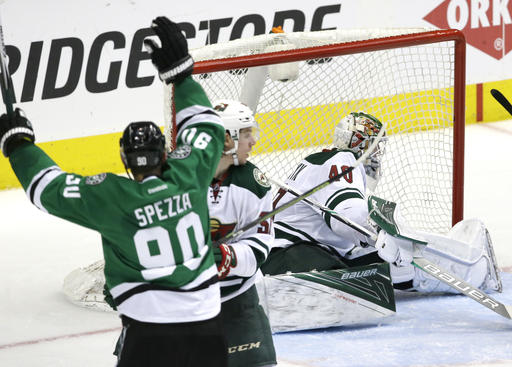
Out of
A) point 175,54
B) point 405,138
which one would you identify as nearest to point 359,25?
point 405,138

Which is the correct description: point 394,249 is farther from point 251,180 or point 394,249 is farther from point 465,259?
point 251,180

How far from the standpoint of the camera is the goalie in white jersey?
402cm

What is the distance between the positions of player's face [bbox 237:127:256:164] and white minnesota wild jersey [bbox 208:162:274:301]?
4 cm

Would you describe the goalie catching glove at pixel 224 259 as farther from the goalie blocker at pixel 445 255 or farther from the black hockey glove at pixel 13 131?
the goalie blocker at pixel 445 255

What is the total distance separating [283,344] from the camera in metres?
3.84

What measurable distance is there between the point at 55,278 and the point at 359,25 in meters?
3.05

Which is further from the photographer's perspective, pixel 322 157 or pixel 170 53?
pixel 322 157

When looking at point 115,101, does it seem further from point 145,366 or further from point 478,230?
point 145,366

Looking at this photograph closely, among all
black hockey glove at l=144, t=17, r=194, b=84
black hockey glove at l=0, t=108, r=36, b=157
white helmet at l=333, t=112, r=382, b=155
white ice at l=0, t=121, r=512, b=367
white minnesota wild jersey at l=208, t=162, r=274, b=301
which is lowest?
white ice at l=0, t=121, r=512, b=367

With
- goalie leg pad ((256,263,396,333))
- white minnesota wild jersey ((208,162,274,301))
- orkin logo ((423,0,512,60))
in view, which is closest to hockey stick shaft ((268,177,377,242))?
goalie leg pad ((256,263,396,333))

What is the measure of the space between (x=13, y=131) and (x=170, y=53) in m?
0.42

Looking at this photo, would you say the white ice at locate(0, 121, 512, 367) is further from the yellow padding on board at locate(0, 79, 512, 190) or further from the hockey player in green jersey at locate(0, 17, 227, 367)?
the hockey player in green jersey at locate(0, 17, 227, 367)

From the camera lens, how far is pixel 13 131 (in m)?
Answer: 2.37

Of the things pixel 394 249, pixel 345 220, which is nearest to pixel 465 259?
pixel 394 249
